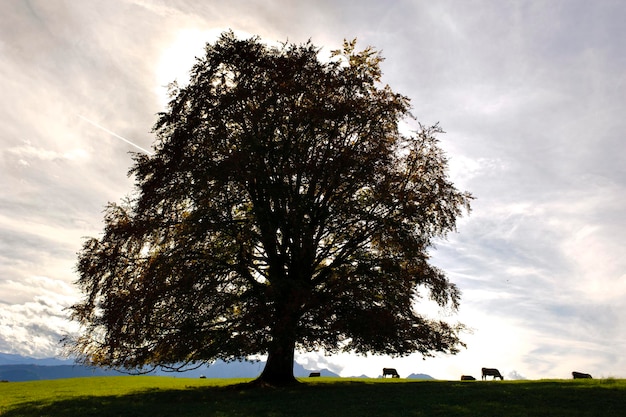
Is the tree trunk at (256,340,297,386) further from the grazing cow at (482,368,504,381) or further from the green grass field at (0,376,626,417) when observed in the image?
the grazing cow at (482,368,504,381)

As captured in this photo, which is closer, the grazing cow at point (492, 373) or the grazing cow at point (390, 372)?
the grazing cow at point (492, 373)

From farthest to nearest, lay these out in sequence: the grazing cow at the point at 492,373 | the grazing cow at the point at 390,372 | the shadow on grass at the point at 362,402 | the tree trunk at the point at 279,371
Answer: the grazing cow at the point at 390,372, the grazing cow at the point at 492,373, the tree trunk at the point at 279,371, the shadow on grass at the point at 362,402

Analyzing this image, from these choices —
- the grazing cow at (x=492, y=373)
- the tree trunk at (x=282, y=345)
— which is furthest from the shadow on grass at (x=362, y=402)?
the grazing cow at (x=492, y=373)

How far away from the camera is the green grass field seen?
18406 millimetres

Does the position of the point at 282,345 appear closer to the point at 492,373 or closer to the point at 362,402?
the point at 362,402

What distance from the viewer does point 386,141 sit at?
99.7 ft

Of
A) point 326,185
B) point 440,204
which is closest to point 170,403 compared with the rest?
point 326,185

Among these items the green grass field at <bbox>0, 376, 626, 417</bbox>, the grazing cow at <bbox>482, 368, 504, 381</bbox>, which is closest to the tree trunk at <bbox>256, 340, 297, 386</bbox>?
the green grass field at <bbox>0, 376, 626, 417</bbox>

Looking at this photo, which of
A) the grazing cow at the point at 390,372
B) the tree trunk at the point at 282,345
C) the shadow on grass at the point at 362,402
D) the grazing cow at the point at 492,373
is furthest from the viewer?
the grazing cow at the point at 390,372

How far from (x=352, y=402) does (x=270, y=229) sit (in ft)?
33.5

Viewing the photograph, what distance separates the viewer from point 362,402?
70.8 feet

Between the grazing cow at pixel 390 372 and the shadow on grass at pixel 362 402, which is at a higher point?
the grazing cow at pixel 390 372

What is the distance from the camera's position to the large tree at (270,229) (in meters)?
25.3

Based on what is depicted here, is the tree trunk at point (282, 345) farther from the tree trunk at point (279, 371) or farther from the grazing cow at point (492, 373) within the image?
the grazing cow at point (492, 373)
